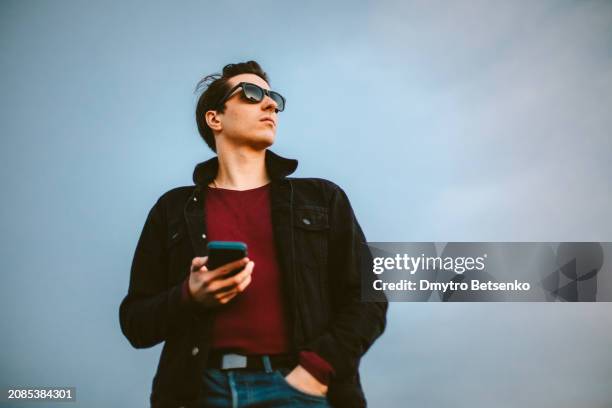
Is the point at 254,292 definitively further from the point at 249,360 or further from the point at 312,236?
the point at 312,236

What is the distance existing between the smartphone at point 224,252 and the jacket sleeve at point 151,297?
32 cm

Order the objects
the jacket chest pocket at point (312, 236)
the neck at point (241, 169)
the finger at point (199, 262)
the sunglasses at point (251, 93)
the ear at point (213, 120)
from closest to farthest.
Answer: the finger at point (199, 262)
the jacket chest pocket at point (312, 236)
the neck at point (241, 169)
the sunglasses at point (251, 93)
the ear at point (213, 120)

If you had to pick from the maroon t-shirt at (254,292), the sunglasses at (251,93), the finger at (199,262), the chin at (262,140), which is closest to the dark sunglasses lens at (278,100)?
the sunglasses at (251,93)

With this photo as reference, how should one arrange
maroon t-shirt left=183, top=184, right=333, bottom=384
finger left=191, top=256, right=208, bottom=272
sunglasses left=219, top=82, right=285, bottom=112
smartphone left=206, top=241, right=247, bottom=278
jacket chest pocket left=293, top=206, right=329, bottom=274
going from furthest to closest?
sunglasses left=219, top=82, right=285, bottom=112 < jacket chest pocket left=293, top=206, right=329, bottom=274 < maroon t-shirt left=183, top=184, right=333, bottom=384 < finger left=191, top=256, right=208, bottom=272 < smartphone left=206, top=241, right=247, bottom=278

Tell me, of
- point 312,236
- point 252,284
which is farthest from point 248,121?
point 252,284

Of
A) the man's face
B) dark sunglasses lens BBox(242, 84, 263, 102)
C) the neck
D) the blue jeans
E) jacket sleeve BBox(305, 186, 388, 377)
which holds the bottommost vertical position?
the blue jeans

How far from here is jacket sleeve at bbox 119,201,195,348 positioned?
3.01 m

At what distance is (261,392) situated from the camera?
2836 millimetres

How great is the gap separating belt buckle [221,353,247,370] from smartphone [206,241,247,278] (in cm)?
47

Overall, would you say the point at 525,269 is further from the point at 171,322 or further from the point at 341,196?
the point at 171,322

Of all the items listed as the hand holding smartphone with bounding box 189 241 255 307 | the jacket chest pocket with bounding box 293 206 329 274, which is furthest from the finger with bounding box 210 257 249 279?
the jacket chest pocket with bounding box 293 206 329 274

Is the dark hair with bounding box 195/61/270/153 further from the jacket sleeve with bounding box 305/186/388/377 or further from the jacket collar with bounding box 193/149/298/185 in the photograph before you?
the jacket sleeve with bounding box 305/186/388/377

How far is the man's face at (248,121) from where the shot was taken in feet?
12.0

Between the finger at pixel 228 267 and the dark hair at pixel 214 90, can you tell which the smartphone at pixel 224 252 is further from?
the dark hair at pixel 214 90
